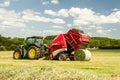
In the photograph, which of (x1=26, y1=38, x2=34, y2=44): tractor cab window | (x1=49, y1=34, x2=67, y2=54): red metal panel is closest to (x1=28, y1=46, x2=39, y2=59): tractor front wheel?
(x1=26, y1=38, x2=34, y2=44): tractor cab window

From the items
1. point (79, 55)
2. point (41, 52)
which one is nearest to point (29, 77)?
point (79, 55)

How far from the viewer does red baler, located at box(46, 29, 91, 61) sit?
2758 cm

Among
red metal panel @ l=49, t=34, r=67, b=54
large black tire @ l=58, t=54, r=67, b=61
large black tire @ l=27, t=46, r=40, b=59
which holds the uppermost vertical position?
red metal panel @ l=49, t=34, r=67, b=54

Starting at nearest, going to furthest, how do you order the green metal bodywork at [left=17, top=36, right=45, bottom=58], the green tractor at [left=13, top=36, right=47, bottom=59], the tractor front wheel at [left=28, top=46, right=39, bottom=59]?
the tractor front wheel at [left=28, top=46, right=39, bottom=59]
the green tractor at [left=13, top=36, right=47, bottom=59]
the green metal bodywork at [left=17, top=36, right=45, bottom=58]

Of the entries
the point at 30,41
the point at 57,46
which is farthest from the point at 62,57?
the point at 30,41

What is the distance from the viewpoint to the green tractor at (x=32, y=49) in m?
29.0

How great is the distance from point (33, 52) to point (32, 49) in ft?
0.96

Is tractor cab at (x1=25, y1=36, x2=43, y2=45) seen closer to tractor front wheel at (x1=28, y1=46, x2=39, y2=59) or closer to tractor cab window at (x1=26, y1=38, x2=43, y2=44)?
tractor cab window at (x1=26, y1=38, x2=43, y2=44)

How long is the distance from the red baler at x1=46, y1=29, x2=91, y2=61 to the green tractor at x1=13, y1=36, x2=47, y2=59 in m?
1.01

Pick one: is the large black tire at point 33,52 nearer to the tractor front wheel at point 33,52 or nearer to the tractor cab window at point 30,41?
the tractor front wheel at point 33,52

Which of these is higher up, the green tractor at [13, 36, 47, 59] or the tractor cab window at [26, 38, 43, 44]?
the tractor cab window at [26, 38, 43, 44]

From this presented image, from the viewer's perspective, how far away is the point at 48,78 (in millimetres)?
11156

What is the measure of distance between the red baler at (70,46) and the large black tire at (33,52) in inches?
40.4

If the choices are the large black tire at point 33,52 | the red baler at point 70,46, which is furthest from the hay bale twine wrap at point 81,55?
the large black tire at point 33,52
